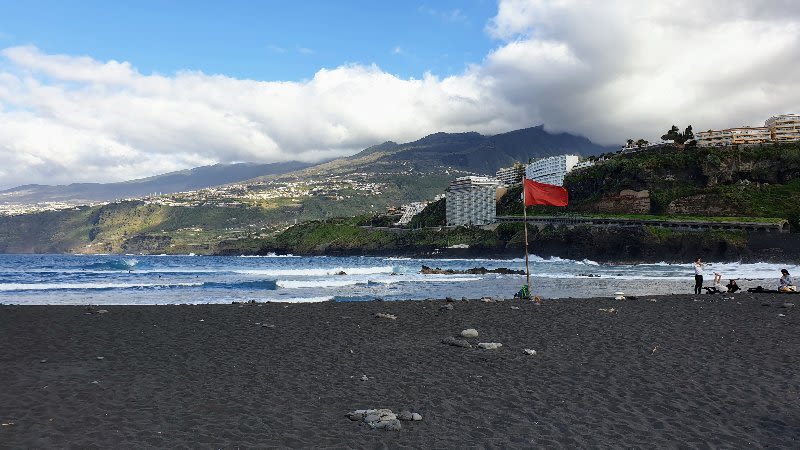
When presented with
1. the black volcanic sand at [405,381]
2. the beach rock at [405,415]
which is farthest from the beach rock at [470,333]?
the beach rock at [405,415]

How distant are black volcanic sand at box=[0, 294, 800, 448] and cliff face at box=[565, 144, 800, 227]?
98059 millimetres

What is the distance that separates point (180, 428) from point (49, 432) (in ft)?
6.06

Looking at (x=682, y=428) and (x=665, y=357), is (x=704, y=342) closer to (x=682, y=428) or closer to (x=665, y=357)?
(x=665, y=357)

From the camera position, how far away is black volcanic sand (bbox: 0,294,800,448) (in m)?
7.84

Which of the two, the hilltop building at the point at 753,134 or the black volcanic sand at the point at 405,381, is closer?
the black volcanic sand at the point at 405,381

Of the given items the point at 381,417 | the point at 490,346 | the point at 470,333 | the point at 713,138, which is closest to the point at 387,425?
the point at 381,417

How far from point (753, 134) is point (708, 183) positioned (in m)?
45.7

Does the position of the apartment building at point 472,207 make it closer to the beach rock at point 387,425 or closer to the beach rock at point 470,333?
the beach rock at point 470,333

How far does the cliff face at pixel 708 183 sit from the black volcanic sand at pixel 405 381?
98059 mm

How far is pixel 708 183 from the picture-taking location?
115m

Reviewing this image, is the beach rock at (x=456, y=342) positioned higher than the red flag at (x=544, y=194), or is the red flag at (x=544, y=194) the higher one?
the red flag at (x=544, y=194)

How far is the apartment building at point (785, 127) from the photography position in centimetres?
14088

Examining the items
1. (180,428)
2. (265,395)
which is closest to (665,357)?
(265,395)

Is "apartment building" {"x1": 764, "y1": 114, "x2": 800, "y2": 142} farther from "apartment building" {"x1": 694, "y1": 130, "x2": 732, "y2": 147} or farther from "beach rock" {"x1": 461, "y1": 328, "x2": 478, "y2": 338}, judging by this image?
"beach rock" {"x1": 461, "y1": 328, "x2": 478, "y2": 338}
